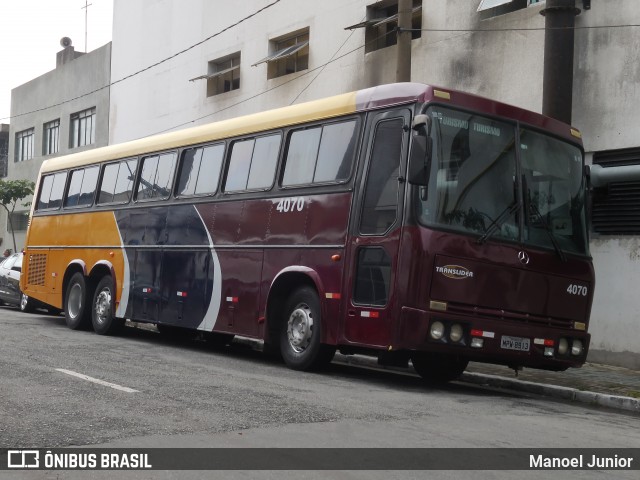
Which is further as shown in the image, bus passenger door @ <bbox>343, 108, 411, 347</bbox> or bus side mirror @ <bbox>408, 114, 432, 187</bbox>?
bus passenger door @ <bbox>343, 108, 411, 347</bbox>

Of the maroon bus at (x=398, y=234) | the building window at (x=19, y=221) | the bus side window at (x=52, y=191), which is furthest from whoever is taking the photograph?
the building window at (x=19, y=221)

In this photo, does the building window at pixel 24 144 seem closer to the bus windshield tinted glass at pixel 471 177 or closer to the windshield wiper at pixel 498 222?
the bus windshield tinted glass at pixel 471 177

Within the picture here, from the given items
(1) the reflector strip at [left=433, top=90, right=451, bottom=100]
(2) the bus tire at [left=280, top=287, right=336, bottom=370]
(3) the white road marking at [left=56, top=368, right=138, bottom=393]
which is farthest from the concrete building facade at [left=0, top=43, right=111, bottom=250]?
(1) the reflector strip at [left=433, top=90, right=451, bottom=100]

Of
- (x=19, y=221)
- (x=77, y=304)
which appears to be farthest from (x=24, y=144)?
(x=77, y=304)

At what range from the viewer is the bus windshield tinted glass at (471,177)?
34.3 ft

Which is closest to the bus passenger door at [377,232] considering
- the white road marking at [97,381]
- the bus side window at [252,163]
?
the bus side window at [252,163]

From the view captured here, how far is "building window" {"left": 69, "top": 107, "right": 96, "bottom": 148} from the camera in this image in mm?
36469

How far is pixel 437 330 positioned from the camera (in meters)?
10.3

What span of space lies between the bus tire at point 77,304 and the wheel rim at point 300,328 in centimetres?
660

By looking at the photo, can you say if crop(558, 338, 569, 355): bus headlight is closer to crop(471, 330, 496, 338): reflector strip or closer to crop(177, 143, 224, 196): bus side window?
crop(471, 330, 496, 338): reflector strip

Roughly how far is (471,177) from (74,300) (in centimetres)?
1003

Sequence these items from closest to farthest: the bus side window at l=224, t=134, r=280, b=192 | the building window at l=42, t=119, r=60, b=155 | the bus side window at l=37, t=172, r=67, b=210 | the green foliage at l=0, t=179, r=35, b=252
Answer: the bus side window at l=224, t=134, r=280, b=192 < the bus side window at l=37, t=172, r=67, b=210 < the building window at l=42, t=119, r=60, b=155 < the green foliage at l=0, t=179, r=35, b=252

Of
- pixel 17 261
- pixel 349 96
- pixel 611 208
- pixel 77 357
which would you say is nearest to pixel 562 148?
pixel 349 96

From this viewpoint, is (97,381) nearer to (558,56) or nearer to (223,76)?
(558,56)
